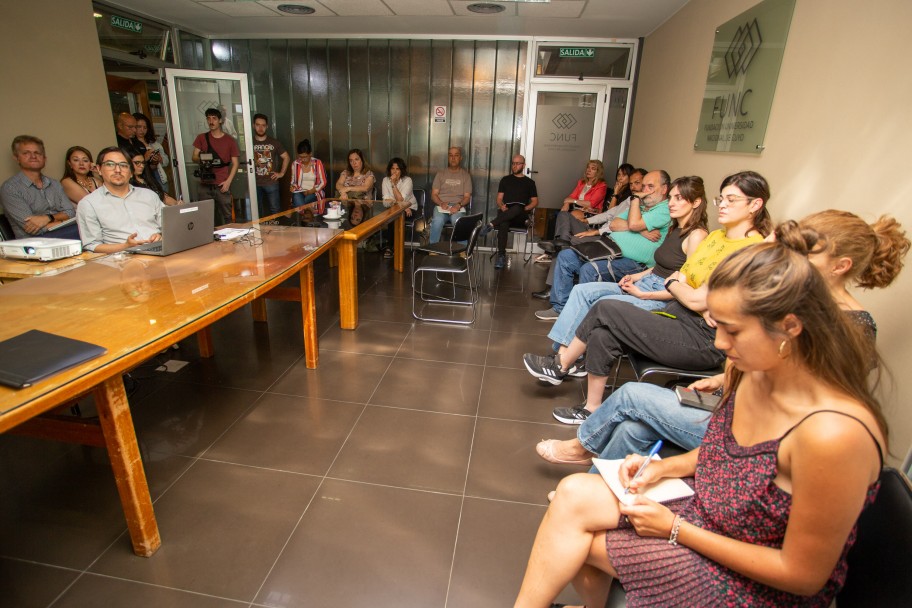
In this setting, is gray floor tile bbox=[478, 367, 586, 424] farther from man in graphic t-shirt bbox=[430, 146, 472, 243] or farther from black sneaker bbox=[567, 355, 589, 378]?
man in graphic t-shirt bbox=[430, 146, 472, 243]

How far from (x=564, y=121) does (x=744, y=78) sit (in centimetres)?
342

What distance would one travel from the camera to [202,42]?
682 cm

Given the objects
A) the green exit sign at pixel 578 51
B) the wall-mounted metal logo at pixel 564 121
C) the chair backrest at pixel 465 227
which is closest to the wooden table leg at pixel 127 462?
the chair backrest at pixel 465 227

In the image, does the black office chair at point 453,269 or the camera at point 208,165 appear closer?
the black office chair at point 453,269

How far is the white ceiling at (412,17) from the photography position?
16.0 feet

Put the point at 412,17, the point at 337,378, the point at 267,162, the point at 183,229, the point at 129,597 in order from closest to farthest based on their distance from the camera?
the point at 129,597 → the point at 183,229 → the point at 337,378 → the point at 412,17 → the point at 267,162

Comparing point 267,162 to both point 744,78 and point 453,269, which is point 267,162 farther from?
point 744,78

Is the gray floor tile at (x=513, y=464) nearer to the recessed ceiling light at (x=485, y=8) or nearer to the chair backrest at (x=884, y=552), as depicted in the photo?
the chair backrest at (x=884, y=552)

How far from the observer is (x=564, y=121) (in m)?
6.47

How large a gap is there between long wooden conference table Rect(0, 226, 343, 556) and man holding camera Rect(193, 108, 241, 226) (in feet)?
13.0

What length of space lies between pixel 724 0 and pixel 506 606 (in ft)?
14.4

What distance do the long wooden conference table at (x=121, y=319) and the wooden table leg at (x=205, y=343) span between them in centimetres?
67

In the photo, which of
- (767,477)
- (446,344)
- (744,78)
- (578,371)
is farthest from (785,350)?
(744,78)

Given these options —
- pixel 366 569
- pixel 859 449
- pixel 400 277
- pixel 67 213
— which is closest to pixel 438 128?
pixel 400 277
